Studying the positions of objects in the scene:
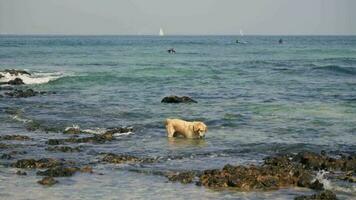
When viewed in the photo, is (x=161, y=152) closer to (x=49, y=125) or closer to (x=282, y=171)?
(x=282, y=171)

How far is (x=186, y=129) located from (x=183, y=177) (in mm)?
6358

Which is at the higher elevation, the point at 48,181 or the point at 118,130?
the point at 118,130

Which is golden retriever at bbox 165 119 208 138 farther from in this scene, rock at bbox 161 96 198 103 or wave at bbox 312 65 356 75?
→ wave at bbox 312 65 356 75

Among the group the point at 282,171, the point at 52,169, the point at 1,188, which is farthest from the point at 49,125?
the point at 282,171

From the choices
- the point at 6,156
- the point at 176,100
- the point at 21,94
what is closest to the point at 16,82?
the point at 21,94

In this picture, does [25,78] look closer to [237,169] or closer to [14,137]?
[14,137]

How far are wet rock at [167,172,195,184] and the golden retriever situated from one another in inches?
229

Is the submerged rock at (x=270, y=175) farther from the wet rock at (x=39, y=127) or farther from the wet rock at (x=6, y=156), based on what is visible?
the wet rock at (x=39, y=127)

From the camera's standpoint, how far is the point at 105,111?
29.8 meters

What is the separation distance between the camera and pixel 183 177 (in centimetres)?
1571

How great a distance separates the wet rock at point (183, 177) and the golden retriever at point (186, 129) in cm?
582

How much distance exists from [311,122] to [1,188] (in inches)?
581

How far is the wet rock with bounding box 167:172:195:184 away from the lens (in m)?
15.5

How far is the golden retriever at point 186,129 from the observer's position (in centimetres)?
2184
